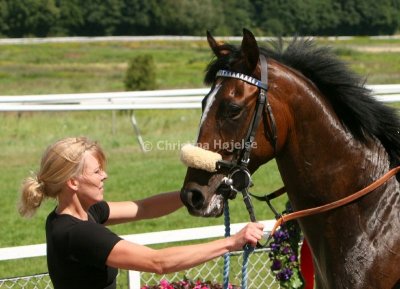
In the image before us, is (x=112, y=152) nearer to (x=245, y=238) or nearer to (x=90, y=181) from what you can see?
(x=90, y=181)

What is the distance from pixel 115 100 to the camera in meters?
11.1

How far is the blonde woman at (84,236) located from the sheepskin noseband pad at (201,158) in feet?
1.12

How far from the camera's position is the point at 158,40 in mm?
52688

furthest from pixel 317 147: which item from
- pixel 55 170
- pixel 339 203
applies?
pixel 55 170

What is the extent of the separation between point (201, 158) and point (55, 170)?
0.56 meters

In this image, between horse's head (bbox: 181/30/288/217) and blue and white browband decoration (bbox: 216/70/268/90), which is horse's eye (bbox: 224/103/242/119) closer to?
horse's head (bbox: 181/30/288/217)

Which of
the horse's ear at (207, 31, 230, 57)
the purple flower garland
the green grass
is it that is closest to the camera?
the horse's ear at (207, 31, 230, 57)

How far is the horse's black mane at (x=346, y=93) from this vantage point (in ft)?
10.5

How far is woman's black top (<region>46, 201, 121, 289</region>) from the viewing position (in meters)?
2.67

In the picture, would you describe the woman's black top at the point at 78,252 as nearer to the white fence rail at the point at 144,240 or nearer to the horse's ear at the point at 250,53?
the horse's ear at the point at 250,53

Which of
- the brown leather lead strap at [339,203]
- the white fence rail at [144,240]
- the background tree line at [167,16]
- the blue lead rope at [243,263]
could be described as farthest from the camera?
the background tree line at [167,16]

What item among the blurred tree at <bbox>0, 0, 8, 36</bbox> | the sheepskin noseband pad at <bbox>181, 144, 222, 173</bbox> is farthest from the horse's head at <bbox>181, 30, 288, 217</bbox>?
the blurred tree at <bbox>0, 0, 8, 36</bbox>

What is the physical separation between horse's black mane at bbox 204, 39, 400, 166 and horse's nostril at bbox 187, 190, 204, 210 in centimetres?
53

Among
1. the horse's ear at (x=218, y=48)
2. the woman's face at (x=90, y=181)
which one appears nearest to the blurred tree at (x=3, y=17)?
the horse's ear at (x=218, y=48)
